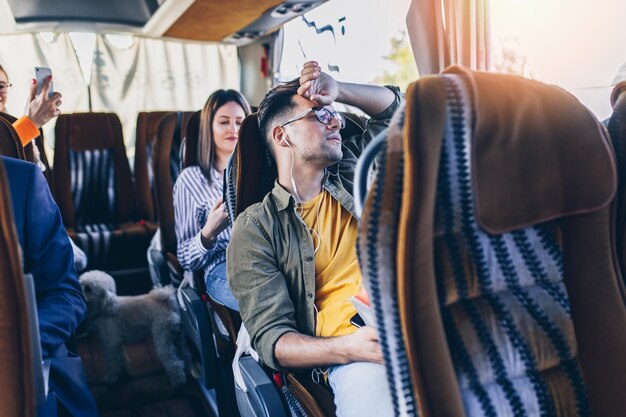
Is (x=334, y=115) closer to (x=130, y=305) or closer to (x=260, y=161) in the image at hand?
(x=260, y=161)

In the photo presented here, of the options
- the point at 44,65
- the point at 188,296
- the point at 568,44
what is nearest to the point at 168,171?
the point at 188,296

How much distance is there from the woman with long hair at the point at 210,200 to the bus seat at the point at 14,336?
3.68 ft

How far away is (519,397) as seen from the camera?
34.2 inches

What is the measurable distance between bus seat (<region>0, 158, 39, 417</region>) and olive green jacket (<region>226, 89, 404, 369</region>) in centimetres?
57

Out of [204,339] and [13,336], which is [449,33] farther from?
[13,336]

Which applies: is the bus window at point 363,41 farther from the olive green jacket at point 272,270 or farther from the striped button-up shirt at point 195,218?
the olive green jacket at point 272,270

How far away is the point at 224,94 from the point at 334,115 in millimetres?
1259

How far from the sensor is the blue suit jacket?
1.31 m

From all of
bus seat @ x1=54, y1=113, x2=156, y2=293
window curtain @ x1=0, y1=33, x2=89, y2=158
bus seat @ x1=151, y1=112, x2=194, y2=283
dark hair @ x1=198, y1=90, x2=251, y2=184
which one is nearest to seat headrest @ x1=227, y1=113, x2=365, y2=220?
dark hair @ x1=198, y1=90, x2=251, y2=184

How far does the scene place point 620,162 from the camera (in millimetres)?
1072

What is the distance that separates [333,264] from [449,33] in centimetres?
111

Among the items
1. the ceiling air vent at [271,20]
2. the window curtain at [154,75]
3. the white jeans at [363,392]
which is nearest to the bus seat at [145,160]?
the ceiling air vent at [271,20]

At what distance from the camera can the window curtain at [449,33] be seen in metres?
2.11

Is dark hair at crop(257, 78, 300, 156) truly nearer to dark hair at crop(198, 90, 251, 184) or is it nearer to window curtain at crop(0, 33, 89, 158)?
dark hair at crop(198, 90, 251, 184)
